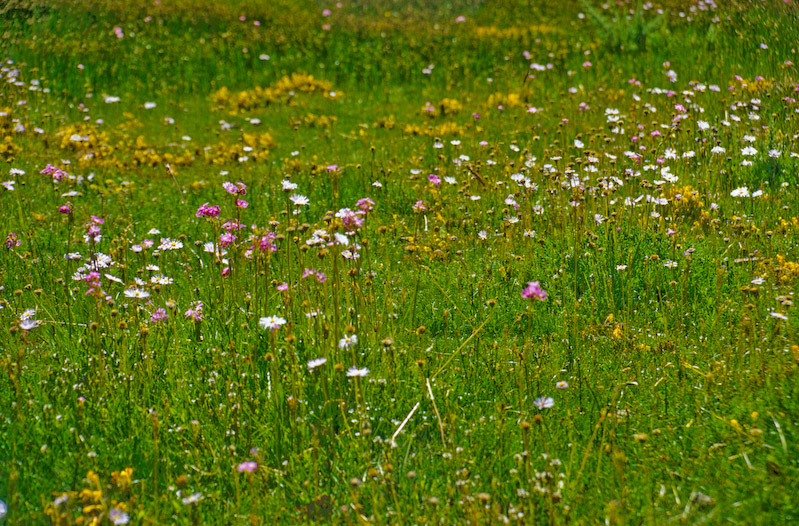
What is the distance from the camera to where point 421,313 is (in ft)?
12.7

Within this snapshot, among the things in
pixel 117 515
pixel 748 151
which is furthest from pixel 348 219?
pixel 748 151

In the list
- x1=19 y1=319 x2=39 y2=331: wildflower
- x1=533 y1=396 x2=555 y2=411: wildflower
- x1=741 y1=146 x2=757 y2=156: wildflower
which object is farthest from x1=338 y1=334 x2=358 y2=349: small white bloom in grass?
x1=741 y1=146 x2=757 y2=156: wildflower

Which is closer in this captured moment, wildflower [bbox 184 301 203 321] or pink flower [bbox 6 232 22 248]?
wildflower [bbox 184 301 203 321]

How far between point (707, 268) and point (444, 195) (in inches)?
82.9

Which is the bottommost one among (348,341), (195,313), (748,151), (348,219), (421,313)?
(421,313)

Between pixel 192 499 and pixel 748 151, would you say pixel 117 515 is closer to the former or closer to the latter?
pixel 192 499

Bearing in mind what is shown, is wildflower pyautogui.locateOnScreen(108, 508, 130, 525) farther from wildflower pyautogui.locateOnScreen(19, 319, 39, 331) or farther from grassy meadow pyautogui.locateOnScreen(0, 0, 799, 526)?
wildflower pyautogui.locateOnScreen(19, 319, 39, 331)

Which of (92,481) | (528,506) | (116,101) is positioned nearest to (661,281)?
(528,506)

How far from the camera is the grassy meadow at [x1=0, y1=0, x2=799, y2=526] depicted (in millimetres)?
2574

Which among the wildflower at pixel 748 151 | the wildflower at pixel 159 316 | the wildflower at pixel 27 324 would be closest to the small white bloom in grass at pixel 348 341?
the wildflower at pixel 159 316

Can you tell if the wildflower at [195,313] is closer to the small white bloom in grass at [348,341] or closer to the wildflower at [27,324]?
the wildflower at [27,324]

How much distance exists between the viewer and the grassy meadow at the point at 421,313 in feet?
8.45

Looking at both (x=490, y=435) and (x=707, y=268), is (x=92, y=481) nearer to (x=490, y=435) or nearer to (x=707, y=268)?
(x=490, y=435)

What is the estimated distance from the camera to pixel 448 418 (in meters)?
2.89
